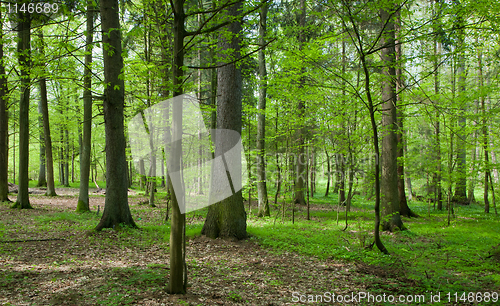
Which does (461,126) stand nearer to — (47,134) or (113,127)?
(113,127)

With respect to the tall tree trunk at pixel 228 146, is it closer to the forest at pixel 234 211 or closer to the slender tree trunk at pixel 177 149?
the forest at pixel 234 211

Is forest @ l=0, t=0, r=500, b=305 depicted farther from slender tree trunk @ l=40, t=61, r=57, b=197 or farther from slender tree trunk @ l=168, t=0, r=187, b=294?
slender tree trunk @ l=40, t=61, r=57, b=197

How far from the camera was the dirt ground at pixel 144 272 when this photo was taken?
309cm

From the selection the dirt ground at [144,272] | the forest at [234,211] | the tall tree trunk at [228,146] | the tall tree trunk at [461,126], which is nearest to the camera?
the dirt ground at [144,272]

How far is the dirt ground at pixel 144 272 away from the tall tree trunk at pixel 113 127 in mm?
503

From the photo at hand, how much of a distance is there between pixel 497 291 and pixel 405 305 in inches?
46.5

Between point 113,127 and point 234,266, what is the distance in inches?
169

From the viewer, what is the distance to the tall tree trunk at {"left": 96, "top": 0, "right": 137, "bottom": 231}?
6258 millimetres

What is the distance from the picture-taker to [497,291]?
3.18m

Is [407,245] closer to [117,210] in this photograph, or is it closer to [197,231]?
[197,231]

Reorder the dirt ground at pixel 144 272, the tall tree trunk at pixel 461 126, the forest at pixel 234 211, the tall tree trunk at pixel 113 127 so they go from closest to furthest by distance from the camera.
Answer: the dirt ground at pixel 144 272, the forest at pixel 234 211, the tall tree trunk at pixel 461 126, the tall tree trunk at pixel 113 127

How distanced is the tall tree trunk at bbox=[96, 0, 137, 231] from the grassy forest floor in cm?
50

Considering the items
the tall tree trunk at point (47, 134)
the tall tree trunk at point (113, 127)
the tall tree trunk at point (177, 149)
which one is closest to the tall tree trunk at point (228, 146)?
the tall tree trunk at point (113, 127)

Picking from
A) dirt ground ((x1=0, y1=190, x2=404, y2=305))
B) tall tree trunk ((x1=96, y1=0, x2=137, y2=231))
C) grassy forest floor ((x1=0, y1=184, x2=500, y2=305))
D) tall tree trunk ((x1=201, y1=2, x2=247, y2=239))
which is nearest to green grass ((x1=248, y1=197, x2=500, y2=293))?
grassy forest floor ((x1=0, y1=184, x2=500, y2=305))
